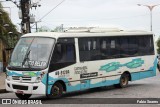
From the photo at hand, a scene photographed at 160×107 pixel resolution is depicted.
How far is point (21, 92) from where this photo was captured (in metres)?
17.0

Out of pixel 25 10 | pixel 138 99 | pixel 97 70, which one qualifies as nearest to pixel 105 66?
pixel 97 70

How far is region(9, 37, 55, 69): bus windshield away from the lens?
56.2ft

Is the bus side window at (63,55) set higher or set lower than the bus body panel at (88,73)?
higher

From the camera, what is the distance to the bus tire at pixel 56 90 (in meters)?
17.3

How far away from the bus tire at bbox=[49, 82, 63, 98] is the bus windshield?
0.99 metres

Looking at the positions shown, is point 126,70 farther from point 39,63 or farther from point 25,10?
point 25,10

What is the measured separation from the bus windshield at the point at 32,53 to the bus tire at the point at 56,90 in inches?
39.1

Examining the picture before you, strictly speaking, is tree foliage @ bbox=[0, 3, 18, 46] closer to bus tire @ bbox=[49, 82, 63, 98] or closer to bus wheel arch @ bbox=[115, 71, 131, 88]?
bus wheel arch @ bbox=[115, 71, 131, 88]

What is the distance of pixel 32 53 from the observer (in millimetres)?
17438

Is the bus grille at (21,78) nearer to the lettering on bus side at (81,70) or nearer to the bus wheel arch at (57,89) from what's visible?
the bus wheel arch at (57,89)

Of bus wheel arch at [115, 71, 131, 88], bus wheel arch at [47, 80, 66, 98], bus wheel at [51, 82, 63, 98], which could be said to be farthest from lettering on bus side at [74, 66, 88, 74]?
bus wheel arch at [115, 71, 131, 88]

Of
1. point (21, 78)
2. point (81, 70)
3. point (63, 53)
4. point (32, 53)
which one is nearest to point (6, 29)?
point (81, 70)

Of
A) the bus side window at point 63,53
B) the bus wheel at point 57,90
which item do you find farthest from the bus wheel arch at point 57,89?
the bus side window at point 63,53

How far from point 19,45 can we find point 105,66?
4.25 metres
